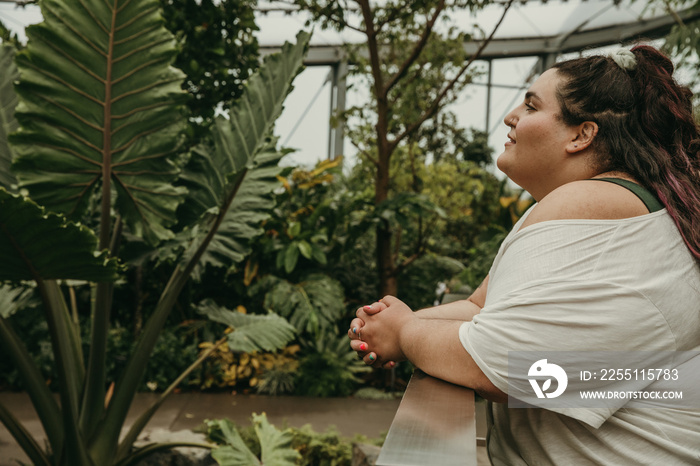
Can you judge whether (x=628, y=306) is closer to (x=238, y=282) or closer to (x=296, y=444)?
(x=296, y=444)

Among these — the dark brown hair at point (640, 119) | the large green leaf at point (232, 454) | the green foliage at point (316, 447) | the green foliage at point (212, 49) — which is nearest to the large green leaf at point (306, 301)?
the green foliage at point (316, 447)

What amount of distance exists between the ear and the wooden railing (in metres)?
0.51

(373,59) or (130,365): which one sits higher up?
(373,59)

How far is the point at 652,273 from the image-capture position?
0.94m

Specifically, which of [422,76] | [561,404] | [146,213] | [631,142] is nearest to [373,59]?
[422,76]

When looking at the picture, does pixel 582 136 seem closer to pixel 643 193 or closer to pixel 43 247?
pixel 643 193

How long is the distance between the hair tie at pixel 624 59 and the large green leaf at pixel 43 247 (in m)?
1.42

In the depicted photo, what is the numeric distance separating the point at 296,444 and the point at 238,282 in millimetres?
2584

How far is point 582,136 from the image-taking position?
112 cm

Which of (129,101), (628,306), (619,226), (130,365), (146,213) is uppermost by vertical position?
(129,101)

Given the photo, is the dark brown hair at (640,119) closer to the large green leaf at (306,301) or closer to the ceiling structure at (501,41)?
the large green leaf at (306,301)

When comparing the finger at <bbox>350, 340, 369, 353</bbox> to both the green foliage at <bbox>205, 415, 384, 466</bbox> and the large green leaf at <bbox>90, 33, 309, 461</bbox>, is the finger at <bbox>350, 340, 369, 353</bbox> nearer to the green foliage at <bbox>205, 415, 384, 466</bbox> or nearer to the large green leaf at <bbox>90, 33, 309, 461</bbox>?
the large green leaf at <bbox>90, 33, 309, 461</bbox>

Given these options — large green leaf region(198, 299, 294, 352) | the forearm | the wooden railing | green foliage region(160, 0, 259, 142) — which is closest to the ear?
the forearm

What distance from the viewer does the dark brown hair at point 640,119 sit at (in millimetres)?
1062
